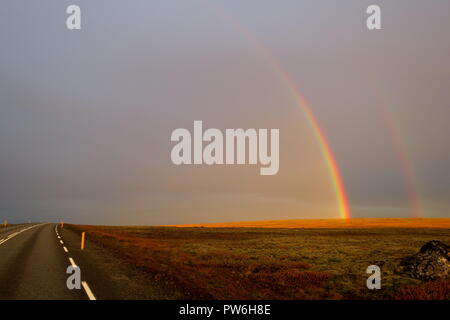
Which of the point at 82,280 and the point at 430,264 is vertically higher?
the point at 82,280

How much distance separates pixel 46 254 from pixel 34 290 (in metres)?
10.8

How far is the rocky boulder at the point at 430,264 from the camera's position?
706 inches

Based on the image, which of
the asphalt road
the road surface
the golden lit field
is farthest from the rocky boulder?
the golden lit field

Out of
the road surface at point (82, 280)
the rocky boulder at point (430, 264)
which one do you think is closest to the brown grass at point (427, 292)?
the rocky boulder at point (430, 264)

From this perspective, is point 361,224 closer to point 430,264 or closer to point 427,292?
point 430,264

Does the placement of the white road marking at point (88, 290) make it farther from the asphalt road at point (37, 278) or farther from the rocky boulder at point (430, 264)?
the rocky boulder at point (430, 264)

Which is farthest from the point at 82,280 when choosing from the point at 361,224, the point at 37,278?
the point at 361,224

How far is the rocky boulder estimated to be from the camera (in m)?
17.9

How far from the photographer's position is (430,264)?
18391 mm

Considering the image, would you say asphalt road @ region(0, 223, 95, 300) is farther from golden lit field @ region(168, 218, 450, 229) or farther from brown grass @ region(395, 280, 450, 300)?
golden lit field @ region(168, 218, 450, 229)

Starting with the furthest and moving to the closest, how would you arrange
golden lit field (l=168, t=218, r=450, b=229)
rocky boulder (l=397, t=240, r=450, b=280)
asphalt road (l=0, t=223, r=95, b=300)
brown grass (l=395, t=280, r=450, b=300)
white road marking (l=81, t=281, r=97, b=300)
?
golden lit field (l=168, t=218, r=450, b=229)
rocky boulder (l=397, t=240, r=450, b=280)
brown grass (l=395, t=280, r=450, b=300)
asphalt road (l=0, t=223, r=95, b=300)
white road marking (l=81, t=281, r=97, b=300)
